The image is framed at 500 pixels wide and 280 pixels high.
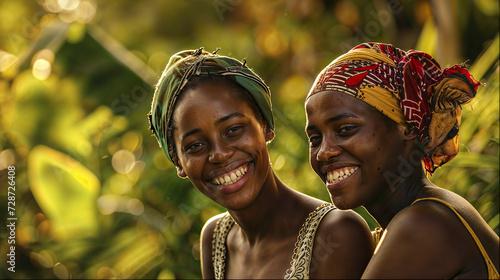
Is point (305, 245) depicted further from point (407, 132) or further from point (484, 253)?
point (484, 253)

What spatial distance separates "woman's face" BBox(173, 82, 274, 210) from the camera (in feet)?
8.61

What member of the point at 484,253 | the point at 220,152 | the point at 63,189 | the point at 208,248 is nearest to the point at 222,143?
the point at 220,152

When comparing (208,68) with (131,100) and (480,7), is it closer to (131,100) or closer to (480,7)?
(131,100)

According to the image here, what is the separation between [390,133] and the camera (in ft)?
7.74

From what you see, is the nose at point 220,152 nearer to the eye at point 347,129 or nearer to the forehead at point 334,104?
the forehead at point 334,104

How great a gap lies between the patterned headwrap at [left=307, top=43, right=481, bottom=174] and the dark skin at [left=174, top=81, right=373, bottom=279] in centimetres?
39

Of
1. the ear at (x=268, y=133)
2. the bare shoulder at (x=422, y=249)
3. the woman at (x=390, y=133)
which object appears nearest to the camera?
the bare shoulder at (x=422, y=249)

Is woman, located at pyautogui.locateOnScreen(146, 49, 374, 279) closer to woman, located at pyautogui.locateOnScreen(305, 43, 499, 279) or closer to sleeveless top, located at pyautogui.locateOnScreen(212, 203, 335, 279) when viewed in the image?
sleeveless top, located at pyautogui.locateOnScreen(212, 203, 335, 279)

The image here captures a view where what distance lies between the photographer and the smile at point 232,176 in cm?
264

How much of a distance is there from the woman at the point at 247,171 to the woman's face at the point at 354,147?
0.27 meters

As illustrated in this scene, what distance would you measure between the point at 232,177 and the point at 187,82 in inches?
17.9

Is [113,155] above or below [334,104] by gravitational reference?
below

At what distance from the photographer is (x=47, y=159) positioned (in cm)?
448

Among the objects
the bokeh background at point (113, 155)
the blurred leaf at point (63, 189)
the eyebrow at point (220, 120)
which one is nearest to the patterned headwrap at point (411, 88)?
the eyebrow at point (220, 120)
